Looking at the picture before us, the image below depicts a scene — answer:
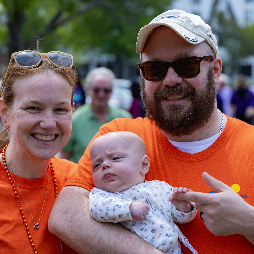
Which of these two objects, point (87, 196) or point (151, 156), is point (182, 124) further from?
point (87, 196)

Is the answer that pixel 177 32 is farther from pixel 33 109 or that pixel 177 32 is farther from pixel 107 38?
pixel 107 38

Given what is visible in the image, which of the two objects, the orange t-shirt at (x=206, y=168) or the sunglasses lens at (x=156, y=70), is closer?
the orange t-shirt at (x=206, y=168)

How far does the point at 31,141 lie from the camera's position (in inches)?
92.5

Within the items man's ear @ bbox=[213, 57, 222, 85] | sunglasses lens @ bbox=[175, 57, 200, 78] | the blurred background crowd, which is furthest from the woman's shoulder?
man's ear @ bbox=[213, 57, 222, 85]

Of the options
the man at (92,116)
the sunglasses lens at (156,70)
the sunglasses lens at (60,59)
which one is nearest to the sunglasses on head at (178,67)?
the sunglasses lens at (156,70)

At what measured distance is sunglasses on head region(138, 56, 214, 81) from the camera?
267 cm

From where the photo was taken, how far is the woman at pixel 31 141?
7.54 ft

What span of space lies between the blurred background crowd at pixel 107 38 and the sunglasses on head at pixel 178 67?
94 cm

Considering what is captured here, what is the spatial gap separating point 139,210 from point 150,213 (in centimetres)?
15

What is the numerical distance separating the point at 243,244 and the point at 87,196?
1.09m

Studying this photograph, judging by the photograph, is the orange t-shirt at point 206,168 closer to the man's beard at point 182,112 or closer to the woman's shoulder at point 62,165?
the man's beard at point 182,112

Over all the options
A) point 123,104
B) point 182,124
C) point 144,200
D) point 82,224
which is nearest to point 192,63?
point 182,124

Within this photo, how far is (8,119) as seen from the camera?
2469mm

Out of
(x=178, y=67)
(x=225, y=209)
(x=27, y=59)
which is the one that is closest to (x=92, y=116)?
(x=178, y=67)
